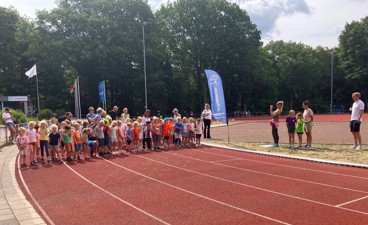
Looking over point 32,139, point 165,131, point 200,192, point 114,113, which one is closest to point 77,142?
point 32,139

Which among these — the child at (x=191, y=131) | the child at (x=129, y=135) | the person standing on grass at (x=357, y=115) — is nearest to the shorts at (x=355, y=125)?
the person standing on grass at (x=357, y=115)

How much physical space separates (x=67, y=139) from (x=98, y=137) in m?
1.29

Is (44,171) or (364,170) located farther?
(44,171)

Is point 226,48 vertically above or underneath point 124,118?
above

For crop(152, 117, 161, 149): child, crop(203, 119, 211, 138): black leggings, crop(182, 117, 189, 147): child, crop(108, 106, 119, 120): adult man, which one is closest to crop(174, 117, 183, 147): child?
crop(182, 117, 189, 147): child

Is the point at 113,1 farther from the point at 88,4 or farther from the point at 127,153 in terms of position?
the point at 127,153

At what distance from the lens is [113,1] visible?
4347cm

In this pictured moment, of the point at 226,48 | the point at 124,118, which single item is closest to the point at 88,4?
the point at 226,48

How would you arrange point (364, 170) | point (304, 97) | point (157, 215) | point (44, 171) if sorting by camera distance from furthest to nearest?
1. point (304, 97)
2. point (44, 171)
3. point (364, 170)
4. point (157, 215)

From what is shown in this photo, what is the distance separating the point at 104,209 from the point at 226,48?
45.8 metres

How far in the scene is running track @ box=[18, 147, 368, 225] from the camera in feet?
20.0

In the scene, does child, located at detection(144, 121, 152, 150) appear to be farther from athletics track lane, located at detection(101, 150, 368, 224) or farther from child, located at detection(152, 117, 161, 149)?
athletics track lane, located at detection(101, 150, 368, 224)

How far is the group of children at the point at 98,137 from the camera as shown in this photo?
39.3 ft

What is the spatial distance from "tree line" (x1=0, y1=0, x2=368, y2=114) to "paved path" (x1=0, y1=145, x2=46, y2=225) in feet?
103
